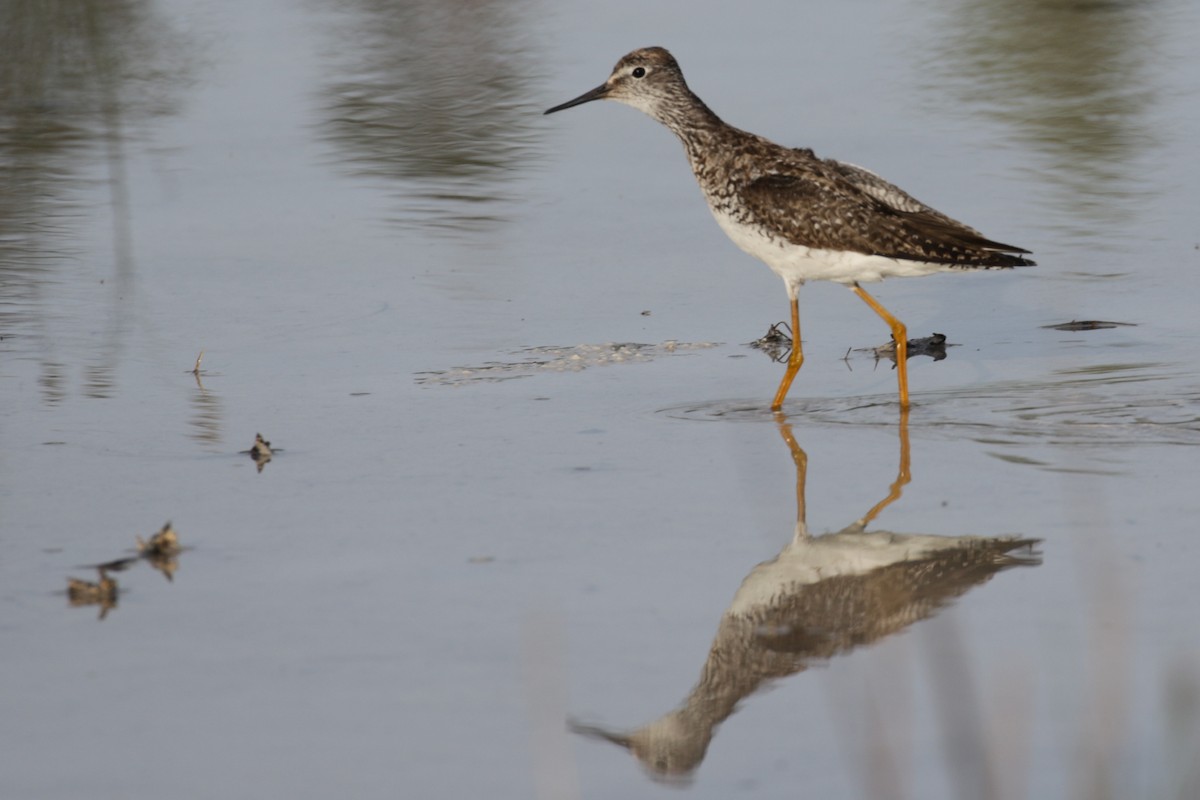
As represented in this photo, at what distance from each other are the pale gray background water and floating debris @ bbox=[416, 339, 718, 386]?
5 cm

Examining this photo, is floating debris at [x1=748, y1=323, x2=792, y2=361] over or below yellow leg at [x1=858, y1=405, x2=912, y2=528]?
below

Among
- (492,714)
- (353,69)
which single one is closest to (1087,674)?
(492,714)

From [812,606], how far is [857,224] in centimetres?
282

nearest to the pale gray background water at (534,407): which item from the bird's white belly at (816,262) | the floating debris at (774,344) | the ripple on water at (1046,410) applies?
the ripple on water at (1046,410)

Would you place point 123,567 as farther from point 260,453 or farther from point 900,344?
point 900,344

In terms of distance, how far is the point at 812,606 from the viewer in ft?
15.8

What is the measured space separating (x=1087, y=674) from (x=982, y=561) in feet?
3.03

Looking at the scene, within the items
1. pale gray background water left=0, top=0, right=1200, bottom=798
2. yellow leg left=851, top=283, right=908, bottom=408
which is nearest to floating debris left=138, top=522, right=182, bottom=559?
pale gray background water left=0, top=0, right=1200, bottom=798

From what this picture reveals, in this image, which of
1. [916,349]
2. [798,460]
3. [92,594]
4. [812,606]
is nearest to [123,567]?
[92,594]

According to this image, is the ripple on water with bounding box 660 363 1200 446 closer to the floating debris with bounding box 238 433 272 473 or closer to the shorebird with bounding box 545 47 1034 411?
the shorebird with bounding box 545 47 1034 411

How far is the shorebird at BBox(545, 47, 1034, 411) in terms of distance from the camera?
7160 mm

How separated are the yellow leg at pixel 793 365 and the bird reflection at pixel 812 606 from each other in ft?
4.26

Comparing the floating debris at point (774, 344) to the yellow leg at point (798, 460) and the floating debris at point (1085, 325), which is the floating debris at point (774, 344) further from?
the floating debris at point (1085, 325)

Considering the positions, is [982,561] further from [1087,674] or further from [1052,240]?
[1052,240]
